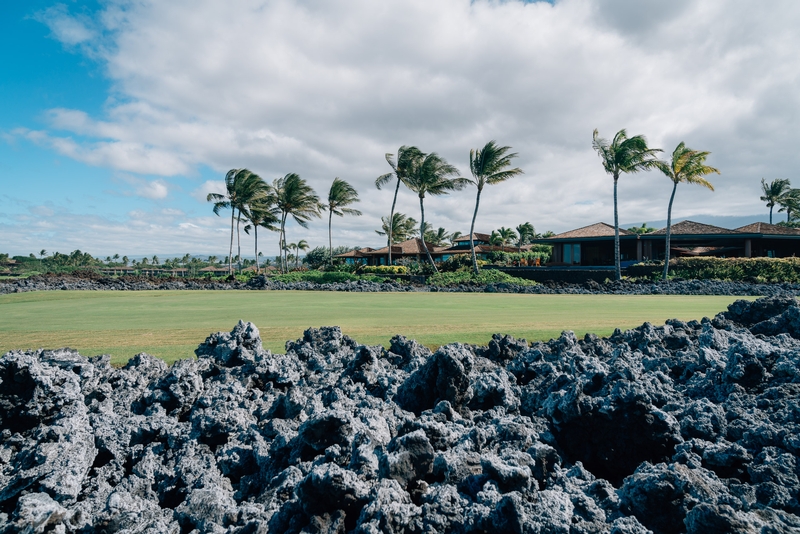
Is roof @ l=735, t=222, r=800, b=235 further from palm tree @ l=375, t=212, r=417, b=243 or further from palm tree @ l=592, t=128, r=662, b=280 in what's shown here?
palm tree @ l=375, t=212, r=417, b=243

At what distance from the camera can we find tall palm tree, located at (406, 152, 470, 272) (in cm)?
4647

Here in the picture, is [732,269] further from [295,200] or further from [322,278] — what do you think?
[295,200]

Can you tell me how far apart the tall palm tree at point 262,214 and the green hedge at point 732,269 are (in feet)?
132

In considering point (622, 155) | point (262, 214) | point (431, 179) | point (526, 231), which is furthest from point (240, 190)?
point (526, 231)

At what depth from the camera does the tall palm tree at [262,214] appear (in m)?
55.1

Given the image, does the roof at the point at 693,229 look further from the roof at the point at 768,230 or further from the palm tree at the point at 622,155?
the palm tree at the point at 622,155

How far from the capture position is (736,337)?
528 cm

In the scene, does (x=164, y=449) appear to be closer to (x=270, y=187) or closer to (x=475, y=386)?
(x=475, y=386)

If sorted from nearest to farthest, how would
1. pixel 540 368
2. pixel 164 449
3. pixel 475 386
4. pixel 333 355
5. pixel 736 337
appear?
pixel 164 449
pixel 475 386
pixel 540 368
pixel 736 337
pixel 333 355

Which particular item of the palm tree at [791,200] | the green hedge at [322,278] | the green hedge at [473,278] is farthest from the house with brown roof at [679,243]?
the palm tree at [791,200]

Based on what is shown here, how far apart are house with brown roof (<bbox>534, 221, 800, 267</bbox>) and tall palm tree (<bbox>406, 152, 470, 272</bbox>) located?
43.5 feet

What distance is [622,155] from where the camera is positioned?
3594cm

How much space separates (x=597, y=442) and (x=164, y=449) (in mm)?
3106

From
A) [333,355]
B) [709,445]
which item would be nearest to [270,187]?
[333,355]
